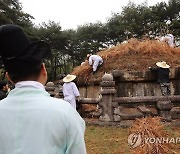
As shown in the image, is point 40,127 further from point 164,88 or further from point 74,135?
point 164,88

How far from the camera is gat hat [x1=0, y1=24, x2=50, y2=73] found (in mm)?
1553

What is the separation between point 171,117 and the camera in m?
8.31

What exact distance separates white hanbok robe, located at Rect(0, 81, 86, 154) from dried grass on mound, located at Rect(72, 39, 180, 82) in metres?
9.25

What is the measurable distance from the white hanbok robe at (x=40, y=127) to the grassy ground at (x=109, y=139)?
4341 millimetres

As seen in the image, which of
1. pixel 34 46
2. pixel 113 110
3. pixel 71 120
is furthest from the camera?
pixel 113 110

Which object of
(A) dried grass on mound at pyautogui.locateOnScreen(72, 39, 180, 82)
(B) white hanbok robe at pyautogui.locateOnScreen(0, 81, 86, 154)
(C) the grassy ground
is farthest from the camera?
(A) dried grass on mound at pyautogui.locateOnScreen(72, 39, 180, 82)

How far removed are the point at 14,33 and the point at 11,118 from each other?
0.45 m

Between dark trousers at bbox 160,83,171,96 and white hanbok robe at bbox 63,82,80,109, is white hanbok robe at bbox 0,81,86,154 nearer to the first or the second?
white hanbok robe at bbox 63,82,80,109

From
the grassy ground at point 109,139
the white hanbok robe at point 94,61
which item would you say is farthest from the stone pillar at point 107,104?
the white hanbok robe at point 94,61

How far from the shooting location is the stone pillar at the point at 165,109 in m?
7.94

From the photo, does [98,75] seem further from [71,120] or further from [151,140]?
[71,120]

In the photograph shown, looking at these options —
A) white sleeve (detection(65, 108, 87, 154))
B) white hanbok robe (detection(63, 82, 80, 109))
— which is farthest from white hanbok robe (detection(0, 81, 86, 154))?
white hanbok robe (detection(63, 82, 80, 109))

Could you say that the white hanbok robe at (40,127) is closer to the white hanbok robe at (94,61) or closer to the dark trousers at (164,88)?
the dark trousers at (164,88)

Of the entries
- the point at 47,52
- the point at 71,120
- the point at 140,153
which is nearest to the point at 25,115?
the point at 71,120
